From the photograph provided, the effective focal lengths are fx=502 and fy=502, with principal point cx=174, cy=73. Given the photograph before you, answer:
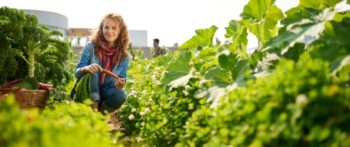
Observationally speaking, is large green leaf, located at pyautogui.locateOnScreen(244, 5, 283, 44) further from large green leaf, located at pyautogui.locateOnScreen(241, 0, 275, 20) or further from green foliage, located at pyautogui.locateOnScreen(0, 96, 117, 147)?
green foliage, located at pyautogui.locateOnScreen(0, 96, 117, 147)

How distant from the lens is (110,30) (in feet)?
15.7

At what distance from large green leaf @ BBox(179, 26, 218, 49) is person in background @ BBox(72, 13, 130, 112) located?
1046mm

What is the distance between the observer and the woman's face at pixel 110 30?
479 cm

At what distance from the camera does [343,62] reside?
187 cm

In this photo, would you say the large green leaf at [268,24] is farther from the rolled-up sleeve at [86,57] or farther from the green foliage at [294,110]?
the rolled-up sleeve at [86,57]

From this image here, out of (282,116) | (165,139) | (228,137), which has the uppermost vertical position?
(282,116)

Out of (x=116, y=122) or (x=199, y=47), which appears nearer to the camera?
(x=199, y=47)

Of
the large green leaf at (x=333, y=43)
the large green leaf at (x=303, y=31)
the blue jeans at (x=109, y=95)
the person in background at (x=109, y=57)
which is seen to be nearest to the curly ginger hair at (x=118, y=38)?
the person in background at (x=109, y=57)

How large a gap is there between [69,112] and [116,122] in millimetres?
4106

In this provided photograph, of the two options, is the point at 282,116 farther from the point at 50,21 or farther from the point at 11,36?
the point at 50,21

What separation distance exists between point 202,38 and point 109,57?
1.50 metres

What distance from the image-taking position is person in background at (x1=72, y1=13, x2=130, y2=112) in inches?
186

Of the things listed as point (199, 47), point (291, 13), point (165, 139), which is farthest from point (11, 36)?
point (291, 13)

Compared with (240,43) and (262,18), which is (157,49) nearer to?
(262,18)
